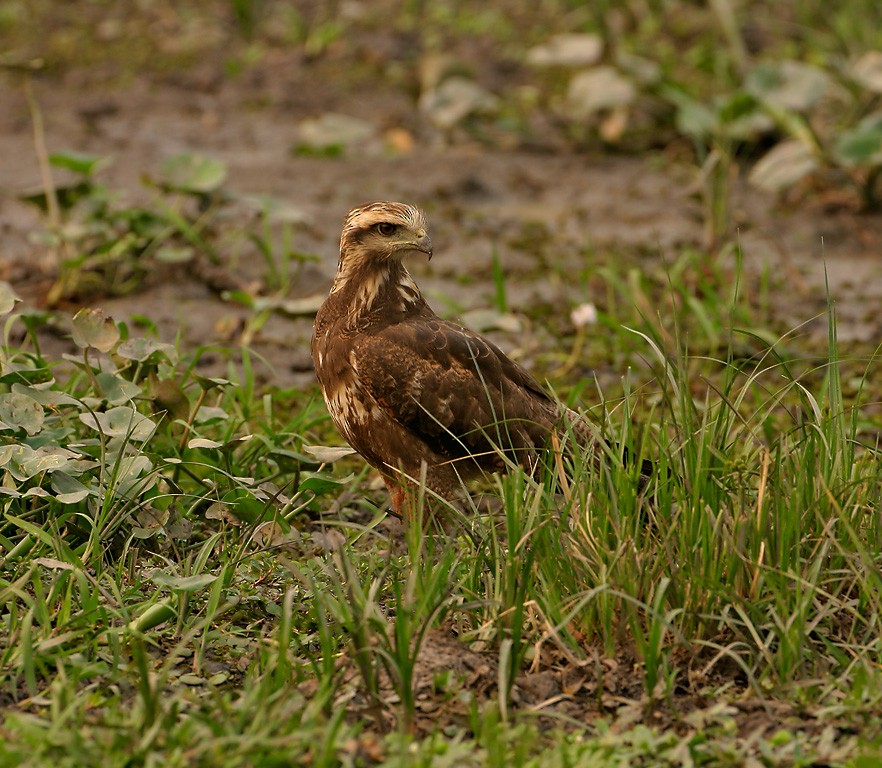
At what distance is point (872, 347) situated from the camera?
6543 mm

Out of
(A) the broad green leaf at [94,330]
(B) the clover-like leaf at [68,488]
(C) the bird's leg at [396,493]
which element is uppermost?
(A) the broad green leaf at [94,330]

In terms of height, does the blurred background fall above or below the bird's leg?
above

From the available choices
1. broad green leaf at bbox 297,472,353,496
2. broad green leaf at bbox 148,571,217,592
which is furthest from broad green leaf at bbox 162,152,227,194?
broad green leaf at bbox 148,571,217,592

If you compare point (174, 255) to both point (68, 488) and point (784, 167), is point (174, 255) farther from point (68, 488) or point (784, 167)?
point (784, 167)

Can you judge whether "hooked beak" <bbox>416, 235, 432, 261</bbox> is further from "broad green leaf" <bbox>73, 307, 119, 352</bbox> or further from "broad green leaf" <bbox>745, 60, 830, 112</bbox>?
"broad green leaf" <bbox>745, 60, 830, 112</bbox>

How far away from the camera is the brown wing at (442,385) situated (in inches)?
172

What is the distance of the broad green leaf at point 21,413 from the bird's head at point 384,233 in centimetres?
115

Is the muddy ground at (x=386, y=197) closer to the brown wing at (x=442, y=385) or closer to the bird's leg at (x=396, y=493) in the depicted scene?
the bird's leg at (x=396, y=493)

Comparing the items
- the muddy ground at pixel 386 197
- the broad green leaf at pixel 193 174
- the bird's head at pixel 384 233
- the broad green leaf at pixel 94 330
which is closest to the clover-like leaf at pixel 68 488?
the broad green leaf at pixel 94 330

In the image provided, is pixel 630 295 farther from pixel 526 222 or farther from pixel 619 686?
pixel 619 686

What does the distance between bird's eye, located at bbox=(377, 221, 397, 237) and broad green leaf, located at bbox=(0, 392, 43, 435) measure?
126 cm

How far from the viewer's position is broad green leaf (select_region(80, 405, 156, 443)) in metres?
4.34

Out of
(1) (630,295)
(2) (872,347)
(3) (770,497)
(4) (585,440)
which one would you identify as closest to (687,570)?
(3) (770,497)

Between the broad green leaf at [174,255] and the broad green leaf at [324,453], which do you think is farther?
the broad green leaf at [174,255]
